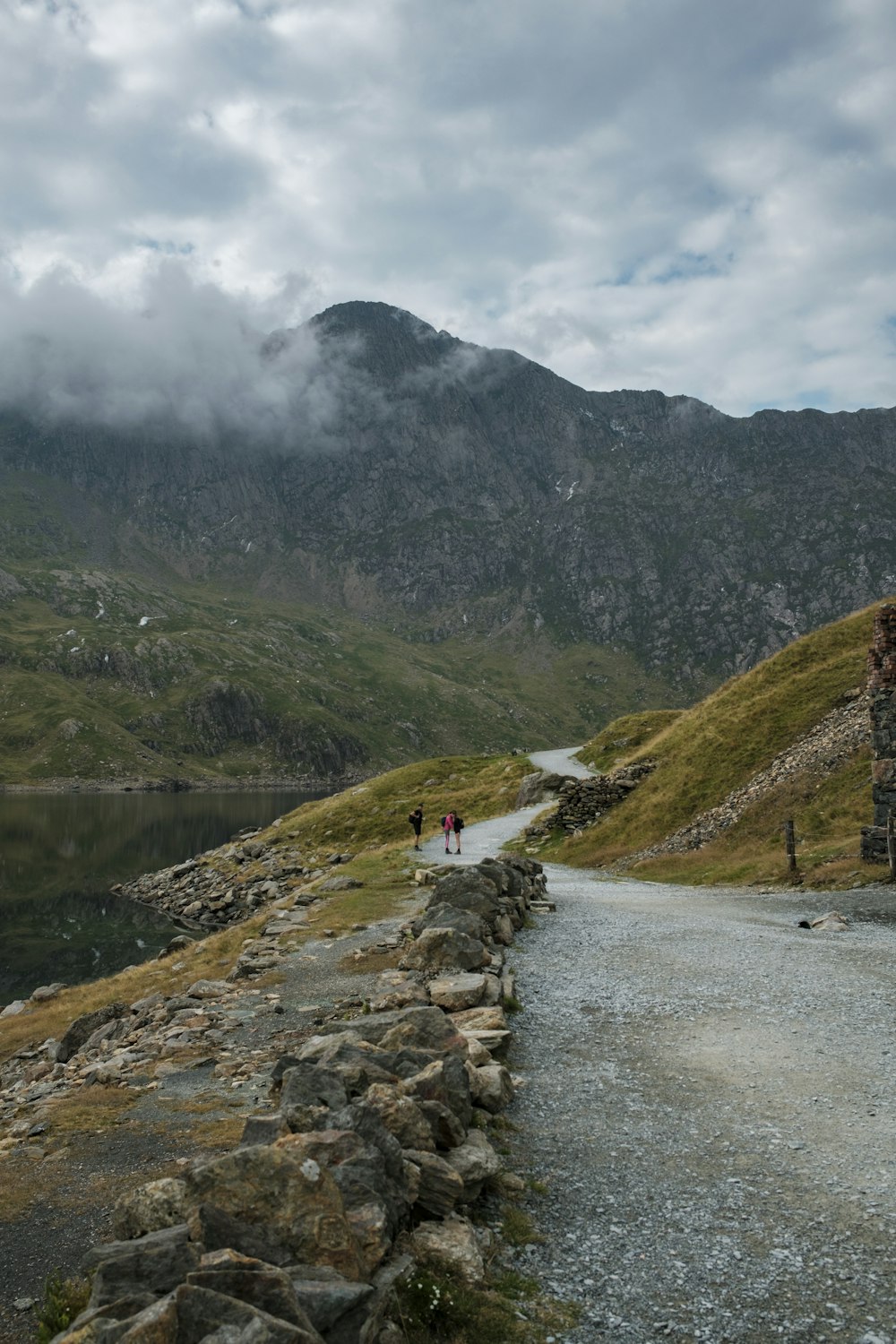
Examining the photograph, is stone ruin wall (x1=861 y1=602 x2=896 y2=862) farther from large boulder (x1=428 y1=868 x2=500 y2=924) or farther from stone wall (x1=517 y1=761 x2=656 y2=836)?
stone wall (x1=517 y1=761 x2=656 y2=836)

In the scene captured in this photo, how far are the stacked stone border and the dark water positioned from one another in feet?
140

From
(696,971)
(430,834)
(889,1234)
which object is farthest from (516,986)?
(430,834)

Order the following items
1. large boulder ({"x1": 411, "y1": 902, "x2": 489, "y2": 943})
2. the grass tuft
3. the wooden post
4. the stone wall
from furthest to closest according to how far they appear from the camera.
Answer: the stone wall
the wooden post
large boulder ({"x1": 411, "y1": 902, "x2": 489, "y2": 943})
the grass tuft

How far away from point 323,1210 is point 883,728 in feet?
115

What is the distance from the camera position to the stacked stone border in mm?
5602

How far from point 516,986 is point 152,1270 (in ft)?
44.0

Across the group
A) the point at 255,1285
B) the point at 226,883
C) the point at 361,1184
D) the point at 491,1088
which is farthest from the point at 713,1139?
the point at 226,883

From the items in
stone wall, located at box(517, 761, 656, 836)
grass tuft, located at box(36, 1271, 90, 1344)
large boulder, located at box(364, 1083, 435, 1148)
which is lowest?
stone wall, located at box(517, 761, 656, 836)

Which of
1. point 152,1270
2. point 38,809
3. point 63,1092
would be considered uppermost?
point 152,1270

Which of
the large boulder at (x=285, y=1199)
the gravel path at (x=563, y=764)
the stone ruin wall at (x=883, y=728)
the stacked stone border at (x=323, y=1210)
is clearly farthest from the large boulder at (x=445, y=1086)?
the gravel path at (x=563, y=764)

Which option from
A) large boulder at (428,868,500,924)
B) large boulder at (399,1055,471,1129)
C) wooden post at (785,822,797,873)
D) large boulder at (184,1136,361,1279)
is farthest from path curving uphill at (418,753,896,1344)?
wooden post at (785,822,797,873)

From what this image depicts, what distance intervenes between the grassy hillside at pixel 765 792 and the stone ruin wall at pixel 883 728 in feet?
4.41

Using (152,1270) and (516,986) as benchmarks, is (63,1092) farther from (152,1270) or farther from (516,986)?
(152,1270)

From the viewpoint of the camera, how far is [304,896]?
37188mm
